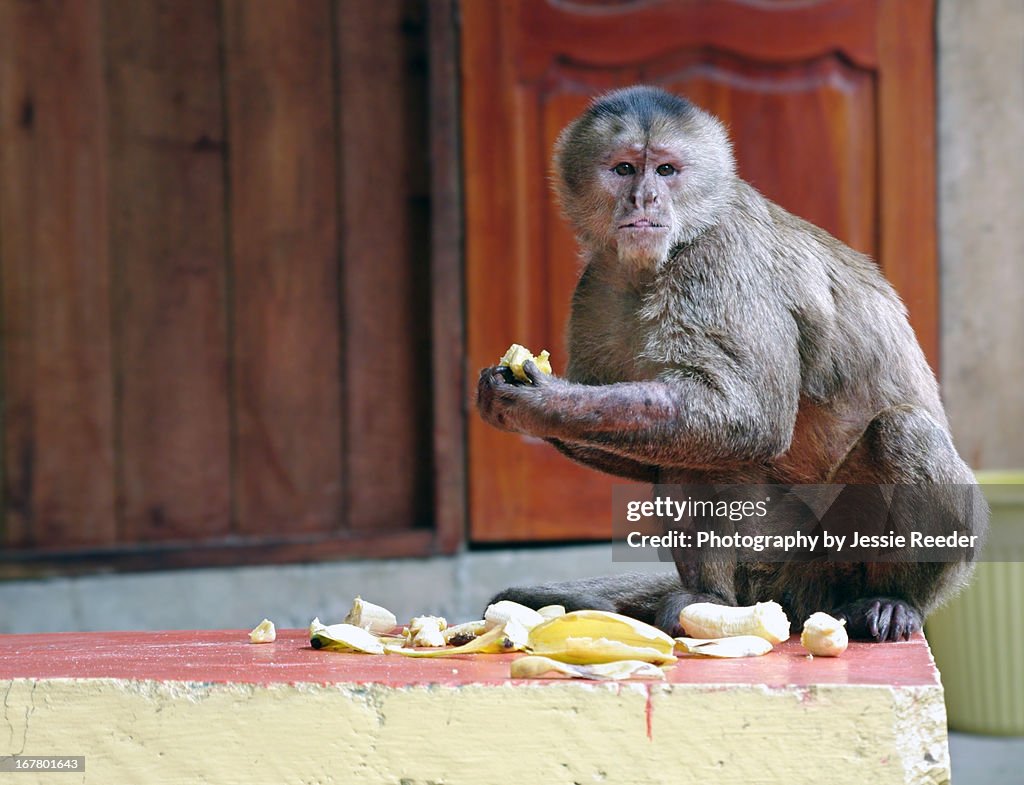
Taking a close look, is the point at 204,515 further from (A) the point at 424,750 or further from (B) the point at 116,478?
(A) the point at 424,750

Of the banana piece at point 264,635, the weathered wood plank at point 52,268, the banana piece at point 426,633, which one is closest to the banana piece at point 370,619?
the banana piece at point 426,633

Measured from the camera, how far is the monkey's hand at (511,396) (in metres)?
2.97

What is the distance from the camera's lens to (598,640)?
2625 millimetres

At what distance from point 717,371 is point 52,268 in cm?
317

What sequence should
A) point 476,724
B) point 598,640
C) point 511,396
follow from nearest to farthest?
point 476,724 → point 598,640 → point 511,396

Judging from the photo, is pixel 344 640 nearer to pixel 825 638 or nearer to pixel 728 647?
pixel 728 647

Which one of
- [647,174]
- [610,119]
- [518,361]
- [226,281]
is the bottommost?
[518,361]

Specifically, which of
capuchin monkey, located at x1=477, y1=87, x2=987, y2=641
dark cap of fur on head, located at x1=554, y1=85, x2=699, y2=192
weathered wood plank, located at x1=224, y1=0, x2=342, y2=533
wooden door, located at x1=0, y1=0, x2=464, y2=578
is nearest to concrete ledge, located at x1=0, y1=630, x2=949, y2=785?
capuchin monkey, located at x1=477, y1=87, x2=987, y2=641

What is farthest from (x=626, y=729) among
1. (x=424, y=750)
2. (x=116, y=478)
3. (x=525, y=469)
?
(x=116, y=478)

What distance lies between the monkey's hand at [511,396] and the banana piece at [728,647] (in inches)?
21.4

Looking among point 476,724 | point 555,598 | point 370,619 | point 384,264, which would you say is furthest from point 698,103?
point 476,724

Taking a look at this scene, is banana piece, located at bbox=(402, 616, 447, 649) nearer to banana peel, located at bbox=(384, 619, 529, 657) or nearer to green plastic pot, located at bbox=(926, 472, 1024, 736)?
banana peel, located at bbox=(384, 619, 529, 657)

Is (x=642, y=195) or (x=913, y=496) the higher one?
(x=642, y=195)

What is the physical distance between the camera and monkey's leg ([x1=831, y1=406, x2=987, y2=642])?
10.00 ft
